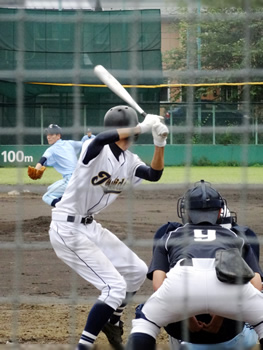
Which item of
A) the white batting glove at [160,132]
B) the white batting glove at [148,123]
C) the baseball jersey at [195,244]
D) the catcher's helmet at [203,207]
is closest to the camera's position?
the baseball jersey at [195,244]

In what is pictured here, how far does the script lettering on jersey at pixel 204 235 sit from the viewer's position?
266 cm

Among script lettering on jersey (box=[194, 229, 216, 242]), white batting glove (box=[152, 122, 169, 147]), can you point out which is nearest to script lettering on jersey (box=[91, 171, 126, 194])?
white batting glove (box=[152, 122, 169, 147])

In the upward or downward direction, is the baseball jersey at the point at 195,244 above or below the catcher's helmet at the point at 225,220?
below

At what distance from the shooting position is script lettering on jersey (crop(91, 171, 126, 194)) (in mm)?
3576

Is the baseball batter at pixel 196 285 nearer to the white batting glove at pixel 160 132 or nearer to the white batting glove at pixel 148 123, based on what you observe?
the white batting glove at pixel 148 123

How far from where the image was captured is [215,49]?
5586 millimetres

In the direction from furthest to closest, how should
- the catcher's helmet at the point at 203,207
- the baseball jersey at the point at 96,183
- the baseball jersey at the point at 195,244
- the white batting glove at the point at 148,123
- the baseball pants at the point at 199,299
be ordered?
the baseball jersey at the point at 96,183, the white batting glove at the point at 148,123, the catcher's helmet at the point at 203,207, the baseball jersey at the point at 195,244, the baseball pants at the point at 199,299

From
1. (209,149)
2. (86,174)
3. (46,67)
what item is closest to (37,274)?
(86,174)

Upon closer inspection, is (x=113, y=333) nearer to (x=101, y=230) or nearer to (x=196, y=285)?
(x=101, y=230)

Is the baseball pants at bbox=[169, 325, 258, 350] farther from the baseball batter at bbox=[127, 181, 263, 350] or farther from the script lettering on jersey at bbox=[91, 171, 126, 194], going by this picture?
the script lettering on jersey at bbox=[91, 171, 126, 194]

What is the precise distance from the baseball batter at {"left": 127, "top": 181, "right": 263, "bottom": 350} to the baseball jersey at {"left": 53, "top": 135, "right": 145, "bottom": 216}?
2.80ft

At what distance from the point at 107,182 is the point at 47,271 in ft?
6.12

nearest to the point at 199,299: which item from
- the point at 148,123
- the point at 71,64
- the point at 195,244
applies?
the point at 195,244

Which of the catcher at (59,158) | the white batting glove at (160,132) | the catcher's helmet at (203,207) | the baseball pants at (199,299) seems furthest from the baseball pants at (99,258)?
the catcher at (59,158)
